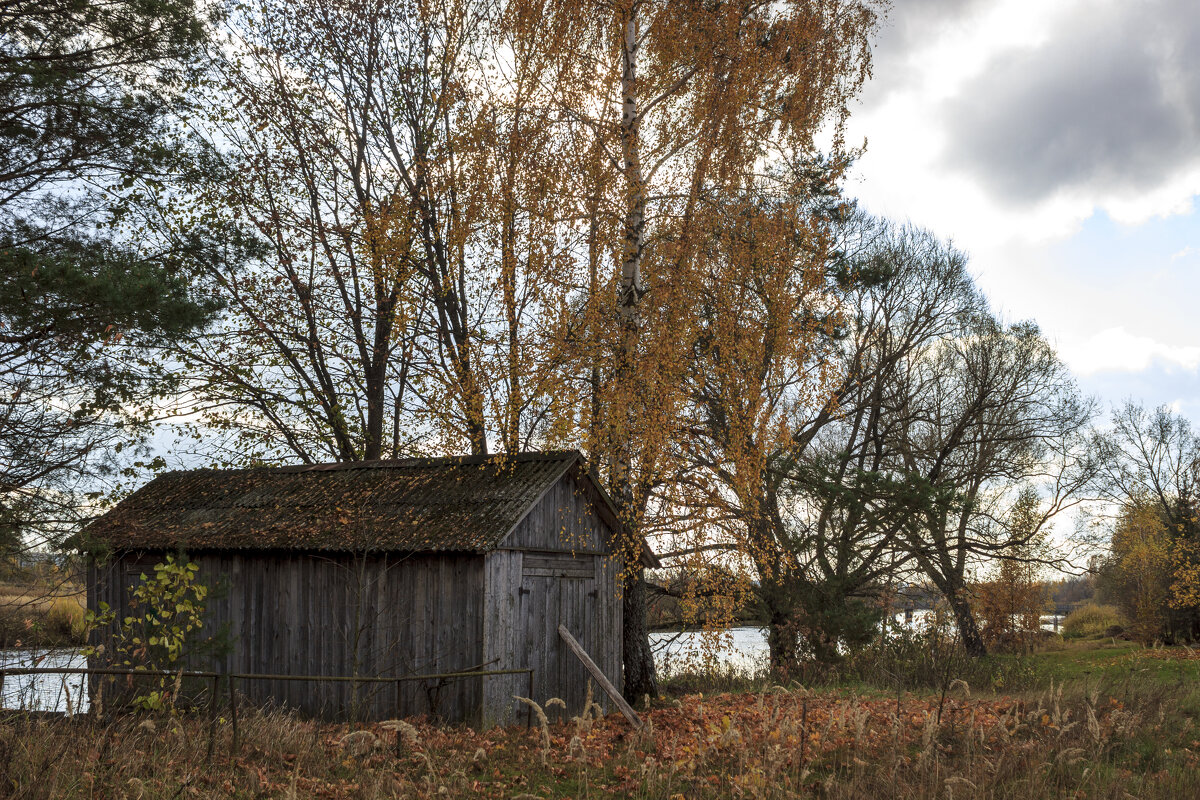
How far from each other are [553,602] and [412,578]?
2.04 m

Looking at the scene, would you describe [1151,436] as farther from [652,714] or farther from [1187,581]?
[652,714]

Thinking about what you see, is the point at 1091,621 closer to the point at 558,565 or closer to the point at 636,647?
the point at 636,647

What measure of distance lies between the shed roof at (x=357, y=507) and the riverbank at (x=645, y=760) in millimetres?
2959

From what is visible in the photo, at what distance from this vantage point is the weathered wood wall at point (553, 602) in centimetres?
1178

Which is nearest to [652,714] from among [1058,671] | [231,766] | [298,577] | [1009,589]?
[298,577]

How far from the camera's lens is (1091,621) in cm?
3875

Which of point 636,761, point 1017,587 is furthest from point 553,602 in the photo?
point 1017,587

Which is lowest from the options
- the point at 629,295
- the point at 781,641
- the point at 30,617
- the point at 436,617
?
the point at 781,641

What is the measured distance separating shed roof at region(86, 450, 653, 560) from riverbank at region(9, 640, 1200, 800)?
2.96 m

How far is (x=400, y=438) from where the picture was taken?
19656 mm

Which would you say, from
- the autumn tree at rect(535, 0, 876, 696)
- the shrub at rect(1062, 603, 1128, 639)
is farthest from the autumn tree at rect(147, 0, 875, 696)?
the shrub at rect(1062, 603, 1128, 639)

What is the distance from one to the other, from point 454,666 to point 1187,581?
2587cm

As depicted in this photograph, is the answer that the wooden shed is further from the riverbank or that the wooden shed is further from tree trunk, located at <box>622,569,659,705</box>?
the riverbank

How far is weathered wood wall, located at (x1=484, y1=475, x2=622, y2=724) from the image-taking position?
38.7 feet
